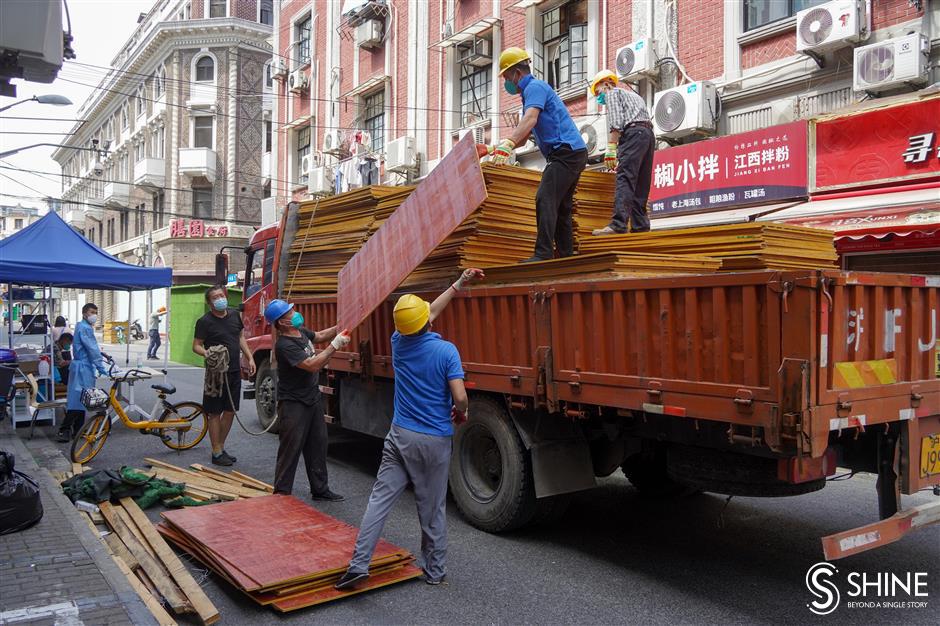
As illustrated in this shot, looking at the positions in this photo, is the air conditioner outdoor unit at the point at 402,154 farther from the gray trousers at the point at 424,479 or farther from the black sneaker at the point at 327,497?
the gray trousers at the point at 424,479

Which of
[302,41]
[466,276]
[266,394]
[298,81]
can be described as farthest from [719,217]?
[302,41]

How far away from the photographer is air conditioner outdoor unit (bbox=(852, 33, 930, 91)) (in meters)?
9.09

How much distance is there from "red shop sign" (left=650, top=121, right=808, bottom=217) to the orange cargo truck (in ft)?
21.2

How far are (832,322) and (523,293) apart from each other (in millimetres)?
2122

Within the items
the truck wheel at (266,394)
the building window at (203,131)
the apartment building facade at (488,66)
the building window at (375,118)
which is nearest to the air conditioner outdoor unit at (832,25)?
the apartment building facade at (488,66)

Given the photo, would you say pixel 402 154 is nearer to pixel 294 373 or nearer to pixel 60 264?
pixel 60 264

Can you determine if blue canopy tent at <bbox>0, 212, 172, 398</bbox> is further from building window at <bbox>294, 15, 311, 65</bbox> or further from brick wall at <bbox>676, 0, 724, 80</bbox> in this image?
building window at <bbox>294, 15, 311, 65</bbox>

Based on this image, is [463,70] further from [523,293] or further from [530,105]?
[523,293]

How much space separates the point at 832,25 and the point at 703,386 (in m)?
7.95

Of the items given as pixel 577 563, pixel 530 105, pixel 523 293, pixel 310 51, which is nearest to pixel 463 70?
pixel 310 51

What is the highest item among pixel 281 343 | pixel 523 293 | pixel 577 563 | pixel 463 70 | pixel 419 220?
pixel 463 70

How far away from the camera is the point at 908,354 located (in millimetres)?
4348

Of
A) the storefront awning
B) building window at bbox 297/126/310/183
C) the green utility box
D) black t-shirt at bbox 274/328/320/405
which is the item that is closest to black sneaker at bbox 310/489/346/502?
black t-shirt at bbox 274/328/320/405

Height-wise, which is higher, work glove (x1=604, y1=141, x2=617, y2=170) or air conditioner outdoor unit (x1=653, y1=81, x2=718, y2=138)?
air conditioner outdoor unit (x1=653, y1=81, x2=718, y2=138)
